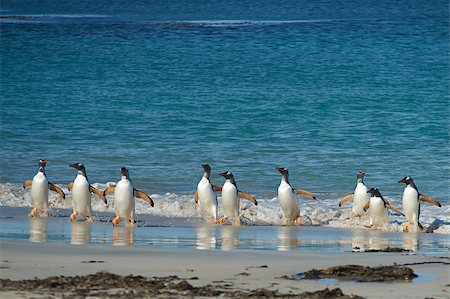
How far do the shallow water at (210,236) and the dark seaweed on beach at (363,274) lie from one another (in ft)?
5.32

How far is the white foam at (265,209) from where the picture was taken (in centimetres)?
1159

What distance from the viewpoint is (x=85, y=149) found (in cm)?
1812

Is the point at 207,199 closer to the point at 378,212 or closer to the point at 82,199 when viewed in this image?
the point at 82,199

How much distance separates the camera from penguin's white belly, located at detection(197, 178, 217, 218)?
39.1 ft

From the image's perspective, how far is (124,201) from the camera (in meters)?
11.3

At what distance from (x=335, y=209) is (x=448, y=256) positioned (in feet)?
14.1

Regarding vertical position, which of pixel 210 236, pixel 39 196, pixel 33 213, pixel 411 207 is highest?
pixel 39 196

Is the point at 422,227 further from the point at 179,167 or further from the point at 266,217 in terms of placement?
the point at 179,167

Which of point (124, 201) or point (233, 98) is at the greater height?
point (233, 98)

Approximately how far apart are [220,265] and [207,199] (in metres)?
4.70

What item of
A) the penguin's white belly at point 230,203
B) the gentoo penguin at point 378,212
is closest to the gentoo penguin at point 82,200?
the penguin's white belly at point 230,203

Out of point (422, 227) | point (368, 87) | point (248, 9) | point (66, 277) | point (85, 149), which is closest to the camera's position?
point (66, 277)

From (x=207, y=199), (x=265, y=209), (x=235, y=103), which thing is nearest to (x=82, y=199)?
(x=207, y=199)

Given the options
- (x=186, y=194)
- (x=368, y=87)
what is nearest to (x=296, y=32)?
(x=368, y=87)
